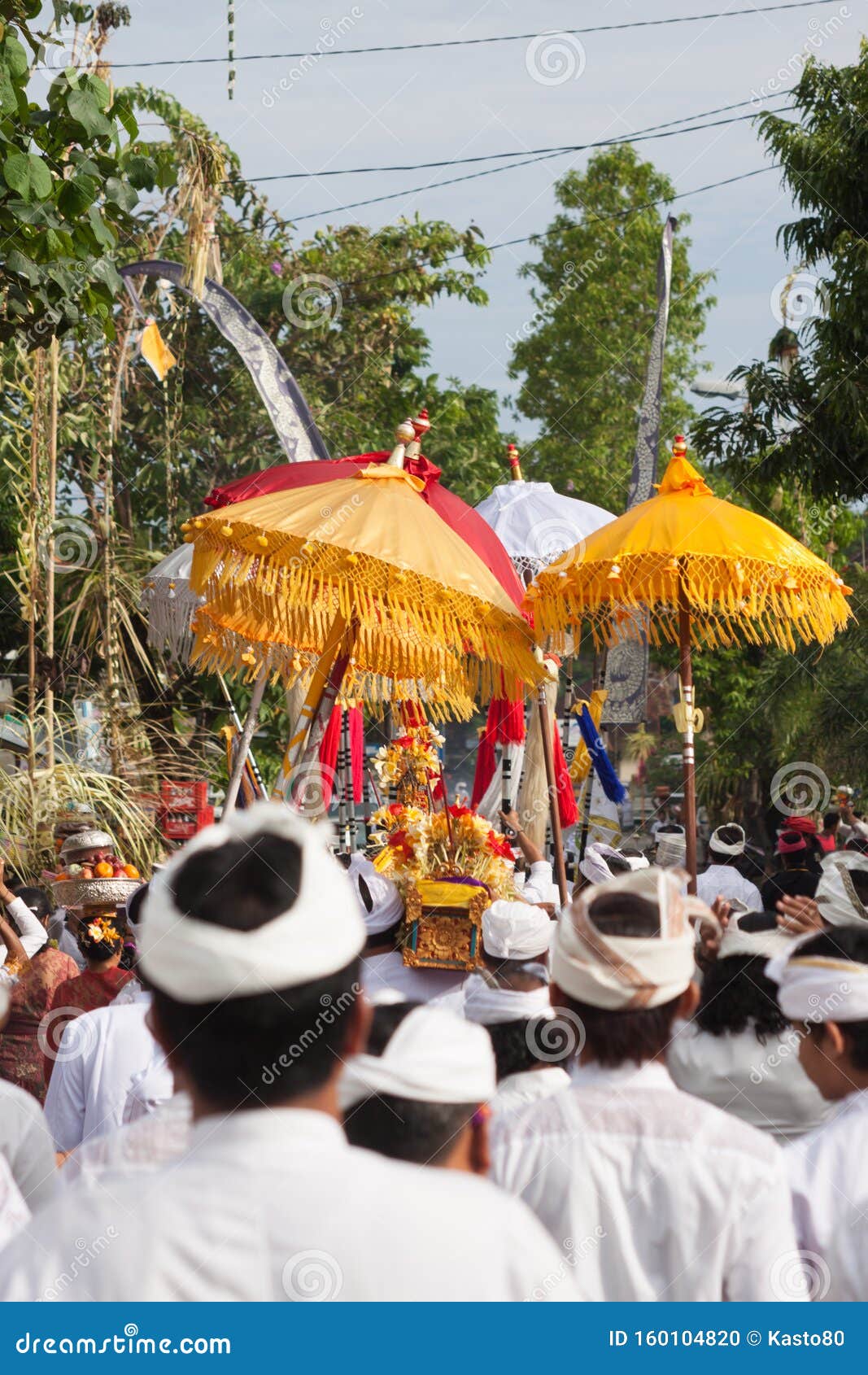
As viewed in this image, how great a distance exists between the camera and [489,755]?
8.72 metres

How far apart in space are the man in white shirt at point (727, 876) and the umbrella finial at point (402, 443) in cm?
269

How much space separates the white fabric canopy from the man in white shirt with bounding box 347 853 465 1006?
3.34 meters

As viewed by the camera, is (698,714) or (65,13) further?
(698,714)

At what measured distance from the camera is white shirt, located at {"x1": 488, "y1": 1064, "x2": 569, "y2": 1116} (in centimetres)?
286

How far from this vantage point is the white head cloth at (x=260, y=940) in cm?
181

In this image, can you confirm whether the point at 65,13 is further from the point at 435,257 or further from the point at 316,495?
the point at 435,257

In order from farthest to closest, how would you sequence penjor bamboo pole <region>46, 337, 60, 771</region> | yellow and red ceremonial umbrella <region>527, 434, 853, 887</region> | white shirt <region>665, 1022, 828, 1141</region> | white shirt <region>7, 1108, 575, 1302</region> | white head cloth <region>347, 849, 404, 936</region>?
penjor bamboo pole <region>46, 337, 60, 771</region>
yellow and red ceremonial umbrella <region>527, 434, 853, 887</region>
white head cloth <region>347, 849, 404, 936</region>
white shirt <region>665, 1022, 828, 1141</region>
white shirt <region>7, 1108, 575, 1302</region>

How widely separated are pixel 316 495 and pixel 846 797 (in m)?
9.83

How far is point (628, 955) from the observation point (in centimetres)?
235

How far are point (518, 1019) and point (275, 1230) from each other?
149 centimetres

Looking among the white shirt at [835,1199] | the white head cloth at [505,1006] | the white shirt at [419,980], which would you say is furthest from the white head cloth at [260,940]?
the white shirt at [419,980]

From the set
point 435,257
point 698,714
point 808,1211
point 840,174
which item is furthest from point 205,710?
point 808,1211

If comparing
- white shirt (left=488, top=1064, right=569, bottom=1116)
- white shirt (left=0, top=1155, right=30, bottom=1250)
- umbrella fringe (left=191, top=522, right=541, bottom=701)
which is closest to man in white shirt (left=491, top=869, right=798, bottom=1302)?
white shirt (left=488, top=1064, right=569, bottom=1116)

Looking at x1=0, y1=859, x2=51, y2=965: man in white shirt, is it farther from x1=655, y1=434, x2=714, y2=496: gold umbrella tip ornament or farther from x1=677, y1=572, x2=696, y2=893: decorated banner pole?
x1=655, y1=434, x2=714, y2=496: gold umbrella tip ornament
